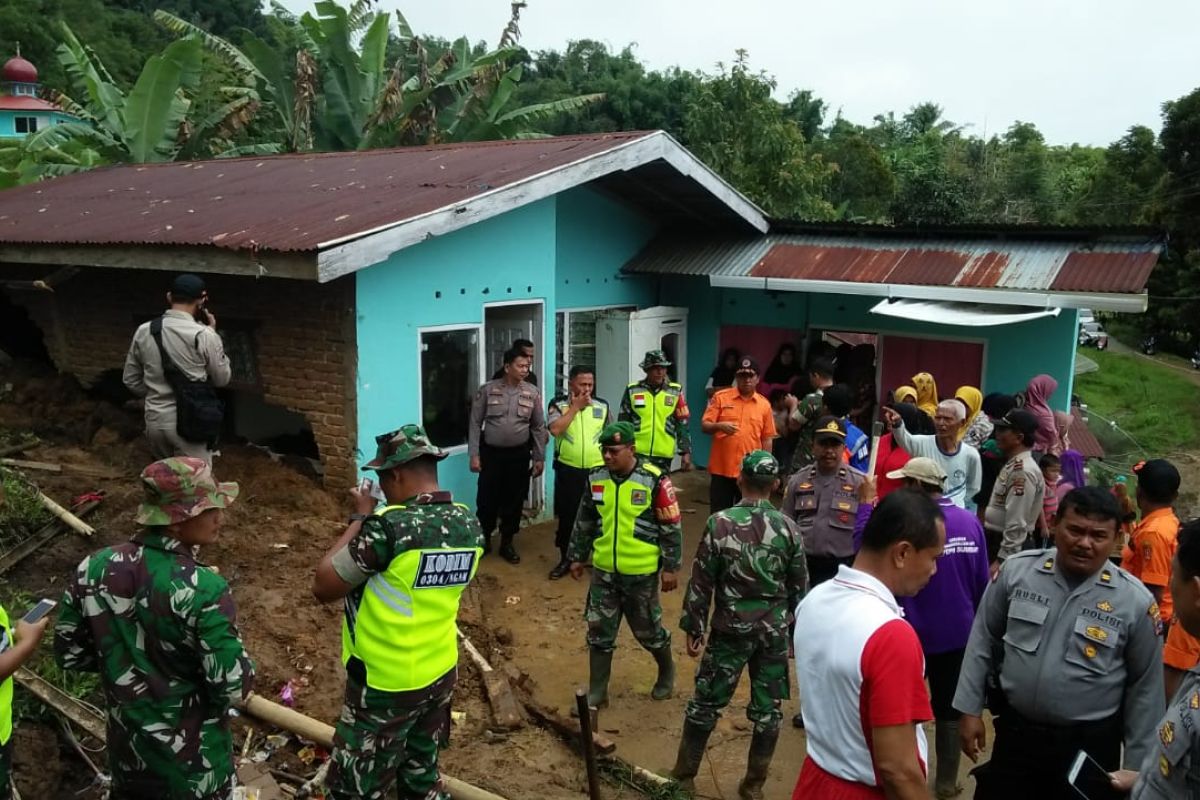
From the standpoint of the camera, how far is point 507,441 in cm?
745

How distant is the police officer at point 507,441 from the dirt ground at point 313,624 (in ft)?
1.64

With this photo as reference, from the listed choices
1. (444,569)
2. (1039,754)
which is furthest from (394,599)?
(1039,754)

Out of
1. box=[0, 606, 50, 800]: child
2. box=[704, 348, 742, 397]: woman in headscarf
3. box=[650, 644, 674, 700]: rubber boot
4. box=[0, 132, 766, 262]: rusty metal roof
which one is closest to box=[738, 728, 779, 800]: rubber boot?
box=[650, 644, 674, 700]: rubber boot

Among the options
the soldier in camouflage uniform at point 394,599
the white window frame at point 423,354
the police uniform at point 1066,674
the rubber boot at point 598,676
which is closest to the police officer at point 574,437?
the white window frame at point 423,354

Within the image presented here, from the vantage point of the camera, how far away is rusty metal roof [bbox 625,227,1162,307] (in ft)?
26.3

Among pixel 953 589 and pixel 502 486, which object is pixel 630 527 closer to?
pixel 953 589

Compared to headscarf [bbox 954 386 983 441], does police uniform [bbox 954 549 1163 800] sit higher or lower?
lower

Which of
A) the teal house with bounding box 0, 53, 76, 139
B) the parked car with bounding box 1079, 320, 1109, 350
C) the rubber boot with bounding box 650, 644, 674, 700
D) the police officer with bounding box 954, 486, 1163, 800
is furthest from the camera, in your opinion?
the teal house with bounding box 0, 53, 76, 139

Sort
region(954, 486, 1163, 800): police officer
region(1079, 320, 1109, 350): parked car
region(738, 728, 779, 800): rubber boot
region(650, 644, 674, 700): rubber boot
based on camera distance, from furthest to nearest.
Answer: region(1079, 320, 1109, 350): parked car → region(650, 644, 674, 700): rubber boot → region(738, 728, 779, 800): rubber boot → region(954, 486, 1163, 800): police officer

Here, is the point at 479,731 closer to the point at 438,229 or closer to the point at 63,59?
the point at 438,229

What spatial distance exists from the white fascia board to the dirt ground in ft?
6.08

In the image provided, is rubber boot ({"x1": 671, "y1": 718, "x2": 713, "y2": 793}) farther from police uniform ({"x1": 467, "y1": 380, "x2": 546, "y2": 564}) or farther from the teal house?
the teal house

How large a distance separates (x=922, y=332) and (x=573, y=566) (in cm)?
552

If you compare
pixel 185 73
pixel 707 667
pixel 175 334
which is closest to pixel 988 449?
pixel 707 667
